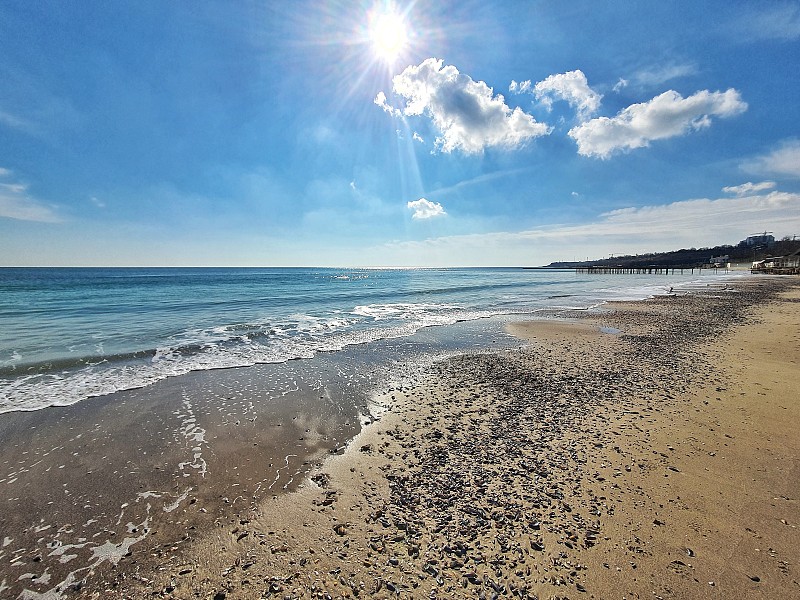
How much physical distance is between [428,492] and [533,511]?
150 cm

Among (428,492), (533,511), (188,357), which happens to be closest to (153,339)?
(188,357)

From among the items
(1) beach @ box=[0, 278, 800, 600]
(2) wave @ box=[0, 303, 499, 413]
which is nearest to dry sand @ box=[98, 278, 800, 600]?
(1) beach @ box=[0, 278, 800, 600]

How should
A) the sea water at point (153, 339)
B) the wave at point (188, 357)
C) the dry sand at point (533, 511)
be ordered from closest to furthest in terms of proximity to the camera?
the dry sand at point (533, 511) < the wave at point (188, 357) < the sea water at point (153, 339)

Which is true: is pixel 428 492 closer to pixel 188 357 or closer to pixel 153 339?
pixel 188 357

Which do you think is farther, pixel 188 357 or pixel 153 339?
pixel 153 339

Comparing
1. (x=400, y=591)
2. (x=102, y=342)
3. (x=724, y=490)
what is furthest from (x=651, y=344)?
(x=102, y=342)

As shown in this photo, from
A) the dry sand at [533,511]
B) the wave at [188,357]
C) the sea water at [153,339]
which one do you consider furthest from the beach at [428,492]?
the sea water at [153,339]

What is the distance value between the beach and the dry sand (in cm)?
3

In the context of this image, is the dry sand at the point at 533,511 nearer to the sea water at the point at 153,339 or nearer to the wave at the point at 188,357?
the wave at the point at 188,357

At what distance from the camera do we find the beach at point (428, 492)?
379 cm

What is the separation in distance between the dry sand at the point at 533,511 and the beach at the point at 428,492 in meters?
0.03

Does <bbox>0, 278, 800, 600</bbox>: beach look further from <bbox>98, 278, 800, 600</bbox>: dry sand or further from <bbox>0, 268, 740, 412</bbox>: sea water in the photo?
<bbox>0, 268, 740, 412</bbox>: sea water

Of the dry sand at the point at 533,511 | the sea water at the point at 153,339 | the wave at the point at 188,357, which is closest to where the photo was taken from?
the dry sand at the point at 533,511

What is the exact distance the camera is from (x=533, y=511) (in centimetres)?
466
